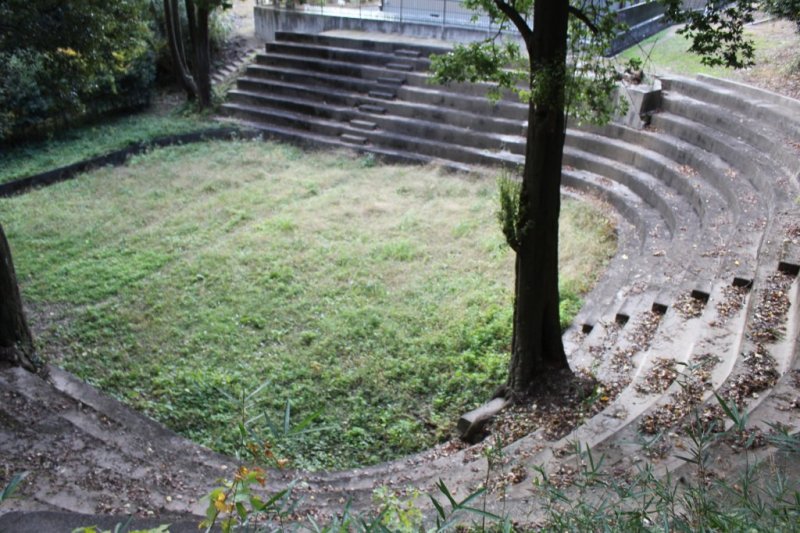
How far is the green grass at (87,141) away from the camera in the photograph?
41.7 feet

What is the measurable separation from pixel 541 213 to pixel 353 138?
368 inches

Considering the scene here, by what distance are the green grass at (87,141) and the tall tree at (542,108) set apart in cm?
969

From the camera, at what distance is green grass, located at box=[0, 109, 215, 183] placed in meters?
12.7

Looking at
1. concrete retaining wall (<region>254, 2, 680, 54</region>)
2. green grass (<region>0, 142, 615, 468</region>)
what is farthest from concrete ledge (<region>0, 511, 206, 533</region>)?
concrete retaining wall (<region>254, 2, 680, 54</region>)

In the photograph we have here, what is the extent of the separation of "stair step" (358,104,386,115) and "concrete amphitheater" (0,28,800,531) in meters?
1.53

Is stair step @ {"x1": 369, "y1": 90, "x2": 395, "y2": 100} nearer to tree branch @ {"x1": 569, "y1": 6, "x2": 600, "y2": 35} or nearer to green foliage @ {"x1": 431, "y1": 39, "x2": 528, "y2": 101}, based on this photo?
green foliage @ {"x1": 431, "y1": 39, "x2": 528, "y2": 101}

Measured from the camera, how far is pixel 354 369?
6934 mm

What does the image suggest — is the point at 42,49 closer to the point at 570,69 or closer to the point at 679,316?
the point at 570,69

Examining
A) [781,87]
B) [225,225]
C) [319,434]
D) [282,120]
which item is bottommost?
[319,434]

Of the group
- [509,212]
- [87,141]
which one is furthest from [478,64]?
[87,141]

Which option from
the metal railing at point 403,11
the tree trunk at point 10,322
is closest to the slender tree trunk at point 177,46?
the metal railing at point 403,11

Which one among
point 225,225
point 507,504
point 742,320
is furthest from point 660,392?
point 225,225

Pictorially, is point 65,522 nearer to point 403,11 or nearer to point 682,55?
point 682,55

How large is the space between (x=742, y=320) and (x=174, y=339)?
5769mm
